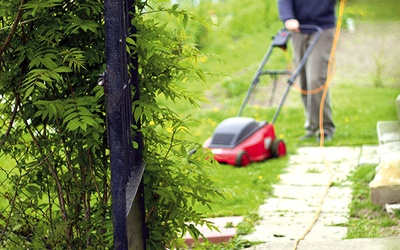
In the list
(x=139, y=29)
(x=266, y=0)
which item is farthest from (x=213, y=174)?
(x=266, y=0)

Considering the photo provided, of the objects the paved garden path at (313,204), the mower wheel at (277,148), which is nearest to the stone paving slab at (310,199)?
the paved garden path at (313,204)

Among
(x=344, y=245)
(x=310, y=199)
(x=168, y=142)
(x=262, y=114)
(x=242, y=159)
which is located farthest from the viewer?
(x=262, y=114)

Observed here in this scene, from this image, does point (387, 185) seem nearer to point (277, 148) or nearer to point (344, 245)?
point (344, 245)

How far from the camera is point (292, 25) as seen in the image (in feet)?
25.8

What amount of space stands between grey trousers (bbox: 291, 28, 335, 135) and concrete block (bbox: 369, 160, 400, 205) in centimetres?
275

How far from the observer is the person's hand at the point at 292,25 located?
787 centimetres

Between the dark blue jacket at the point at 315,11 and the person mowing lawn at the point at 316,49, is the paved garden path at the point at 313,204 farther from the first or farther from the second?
the dark blue jacket at the point at 315,11

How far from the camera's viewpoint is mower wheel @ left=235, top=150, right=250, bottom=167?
7327 millimetres

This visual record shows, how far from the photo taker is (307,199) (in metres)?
6.25

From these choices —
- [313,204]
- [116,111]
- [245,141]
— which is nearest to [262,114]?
[245,141]

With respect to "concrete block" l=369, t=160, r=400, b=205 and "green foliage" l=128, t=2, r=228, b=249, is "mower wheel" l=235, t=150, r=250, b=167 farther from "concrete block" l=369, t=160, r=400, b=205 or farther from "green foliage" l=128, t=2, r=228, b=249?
"green foliage" l=128, t=2, r=228, b=249

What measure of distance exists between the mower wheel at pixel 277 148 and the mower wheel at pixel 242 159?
0.34 m

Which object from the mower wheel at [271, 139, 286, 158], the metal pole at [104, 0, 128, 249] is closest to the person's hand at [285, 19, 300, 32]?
the mower wheel at [271, 139, 286, 158]

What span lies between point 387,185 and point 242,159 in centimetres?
203
